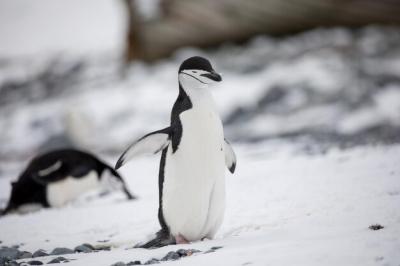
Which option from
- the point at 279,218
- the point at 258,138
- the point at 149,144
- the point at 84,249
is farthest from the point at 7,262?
the point at 258,138

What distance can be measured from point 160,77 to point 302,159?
15.3ft

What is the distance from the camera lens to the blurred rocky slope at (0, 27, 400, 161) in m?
5.36

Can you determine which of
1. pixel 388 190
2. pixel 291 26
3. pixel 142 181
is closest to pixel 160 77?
pixel 291 26

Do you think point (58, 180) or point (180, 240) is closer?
point (180, 240)

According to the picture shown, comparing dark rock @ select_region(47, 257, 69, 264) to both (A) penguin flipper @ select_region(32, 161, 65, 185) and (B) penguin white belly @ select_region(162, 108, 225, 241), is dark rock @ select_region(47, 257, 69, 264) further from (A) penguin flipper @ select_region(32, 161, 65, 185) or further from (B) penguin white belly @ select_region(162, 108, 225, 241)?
(A) penguin flipper @ select_region(32, 161, 65, 185)

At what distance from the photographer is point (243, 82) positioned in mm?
7078

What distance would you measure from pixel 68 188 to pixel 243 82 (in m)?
3.89

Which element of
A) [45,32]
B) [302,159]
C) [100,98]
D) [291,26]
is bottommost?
[302,159]

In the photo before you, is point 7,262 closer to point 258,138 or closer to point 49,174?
point 49,174

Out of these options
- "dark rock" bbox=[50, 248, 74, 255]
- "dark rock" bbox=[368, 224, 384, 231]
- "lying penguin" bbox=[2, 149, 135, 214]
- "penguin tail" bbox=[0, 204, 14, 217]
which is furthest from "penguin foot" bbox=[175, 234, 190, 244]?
"penguin tail" bbox=[0, 204, 14, 217]

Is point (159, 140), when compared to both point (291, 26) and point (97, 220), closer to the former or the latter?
point (97, 220)

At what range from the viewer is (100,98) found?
26.9 feet

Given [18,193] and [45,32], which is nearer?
[18,193]

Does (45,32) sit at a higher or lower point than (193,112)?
higher
